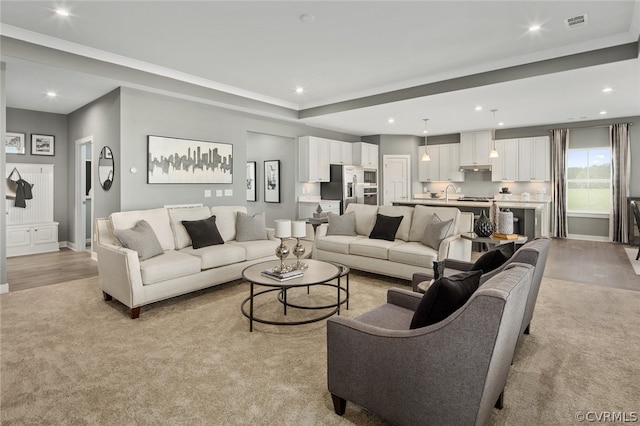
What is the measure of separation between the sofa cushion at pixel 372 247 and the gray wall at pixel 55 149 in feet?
18.5

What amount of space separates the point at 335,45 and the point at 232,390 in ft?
11.5

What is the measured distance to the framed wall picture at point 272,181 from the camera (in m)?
7.96

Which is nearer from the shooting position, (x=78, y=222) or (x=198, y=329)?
(x=198, y=329)

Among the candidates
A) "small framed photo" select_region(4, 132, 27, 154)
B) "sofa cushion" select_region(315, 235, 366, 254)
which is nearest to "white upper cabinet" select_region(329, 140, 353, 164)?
"sofa cushion" select_region(315, 235, 366, 254)

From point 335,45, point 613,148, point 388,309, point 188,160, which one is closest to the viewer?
point 388,309

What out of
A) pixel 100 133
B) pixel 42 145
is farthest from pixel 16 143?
pixel 100 133

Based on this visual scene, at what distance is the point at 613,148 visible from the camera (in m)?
7.36

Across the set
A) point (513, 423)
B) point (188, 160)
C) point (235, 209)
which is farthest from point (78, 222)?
point (513, 423)

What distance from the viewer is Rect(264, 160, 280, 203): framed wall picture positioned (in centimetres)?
796

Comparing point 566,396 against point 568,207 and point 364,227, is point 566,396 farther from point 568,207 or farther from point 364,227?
point 568,207

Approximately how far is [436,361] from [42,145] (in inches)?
302

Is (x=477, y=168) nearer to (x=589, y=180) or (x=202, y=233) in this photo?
(x=589, y=180)

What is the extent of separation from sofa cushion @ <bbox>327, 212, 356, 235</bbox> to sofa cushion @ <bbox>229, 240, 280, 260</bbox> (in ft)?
3.09

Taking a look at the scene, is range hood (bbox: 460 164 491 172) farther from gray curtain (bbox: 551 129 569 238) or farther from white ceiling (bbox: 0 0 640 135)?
white ceiling (bbox: 0 0 640 135)
